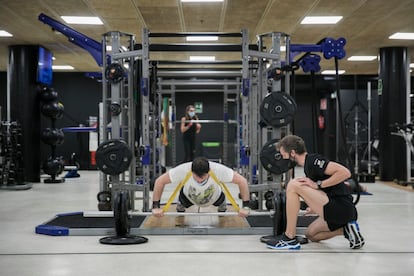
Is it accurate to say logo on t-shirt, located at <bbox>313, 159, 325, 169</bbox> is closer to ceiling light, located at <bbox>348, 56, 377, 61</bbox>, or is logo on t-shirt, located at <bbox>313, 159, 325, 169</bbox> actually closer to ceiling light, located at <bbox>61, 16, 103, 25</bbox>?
ceiling light, located at <bbox>61, 16, 103, 25</bbox>

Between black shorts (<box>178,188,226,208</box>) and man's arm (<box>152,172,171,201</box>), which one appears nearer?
man's arm (<box>152,172,171,201</box>)

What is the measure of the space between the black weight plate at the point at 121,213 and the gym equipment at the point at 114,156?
0.42 m

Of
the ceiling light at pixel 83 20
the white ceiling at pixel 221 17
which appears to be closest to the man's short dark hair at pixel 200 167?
the white ceiling at pixel 221 17

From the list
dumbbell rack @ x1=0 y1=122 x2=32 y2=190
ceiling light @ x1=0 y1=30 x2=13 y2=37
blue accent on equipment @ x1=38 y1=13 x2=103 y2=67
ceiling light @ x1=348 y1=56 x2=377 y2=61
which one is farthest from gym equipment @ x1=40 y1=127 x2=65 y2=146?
ceiling light @ x1=348 y1=56 x2=377 y2=61

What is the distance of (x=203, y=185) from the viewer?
4.51 m

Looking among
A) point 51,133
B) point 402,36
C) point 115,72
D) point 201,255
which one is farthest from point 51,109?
point 201,255

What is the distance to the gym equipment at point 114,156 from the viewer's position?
4664 mm

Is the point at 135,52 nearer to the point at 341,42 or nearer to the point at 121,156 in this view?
the point at 121,156

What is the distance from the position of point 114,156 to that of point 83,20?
155 inches

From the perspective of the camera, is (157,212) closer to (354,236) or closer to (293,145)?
(293,145)

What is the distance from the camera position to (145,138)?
5059mm

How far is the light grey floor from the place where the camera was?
133 inches

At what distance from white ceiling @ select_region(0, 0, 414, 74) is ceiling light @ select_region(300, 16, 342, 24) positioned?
137 mm

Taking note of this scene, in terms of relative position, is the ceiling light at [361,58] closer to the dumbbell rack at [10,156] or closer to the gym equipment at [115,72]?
the dumbbell rack at [10,156]
